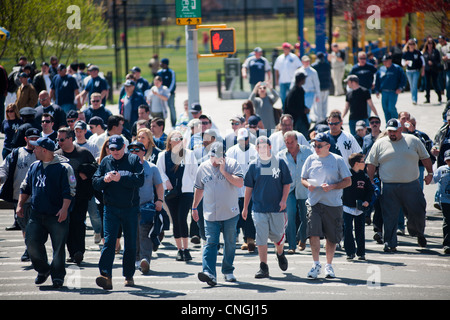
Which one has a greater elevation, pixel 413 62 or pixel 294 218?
pixel 413 62

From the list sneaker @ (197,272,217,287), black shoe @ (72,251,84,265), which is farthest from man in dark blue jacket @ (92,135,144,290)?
black shoe @ (72,251,84,265)

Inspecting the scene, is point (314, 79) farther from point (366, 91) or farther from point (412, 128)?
point (412, 128)

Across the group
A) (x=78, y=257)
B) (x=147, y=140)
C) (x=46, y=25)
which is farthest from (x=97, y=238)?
(x=46, y=25)

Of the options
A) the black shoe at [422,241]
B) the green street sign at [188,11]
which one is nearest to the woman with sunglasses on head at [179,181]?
the black shoe at [422,241]

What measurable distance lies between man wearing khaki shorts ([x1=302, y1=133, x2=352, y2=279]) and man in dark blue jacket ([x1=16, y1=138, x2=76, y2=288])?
3110 mm

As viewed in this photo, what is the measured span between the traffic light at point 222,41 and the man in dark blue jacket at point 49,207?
568 centimetres

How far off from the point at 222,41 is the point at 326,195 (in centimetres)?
557

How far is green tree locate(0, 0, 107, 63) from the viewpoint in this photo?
2067 centimetres

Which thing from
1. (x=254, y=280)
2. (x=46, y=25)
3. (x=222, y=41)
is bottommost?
(x=254, y=280)

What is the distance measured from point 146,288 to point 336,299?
238 centimetres

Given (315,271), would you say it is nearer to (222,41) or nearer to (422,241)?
(422,241)

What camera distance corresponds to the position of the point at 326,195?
10031mm

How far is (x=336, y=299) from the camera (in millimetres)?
8641

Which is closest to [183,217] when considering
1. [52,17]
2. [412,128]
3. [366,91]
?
[412,128]
